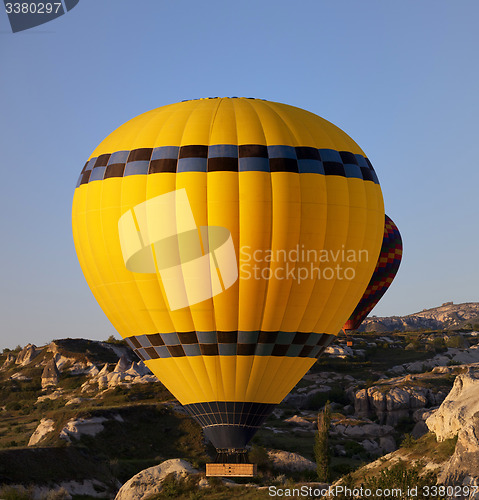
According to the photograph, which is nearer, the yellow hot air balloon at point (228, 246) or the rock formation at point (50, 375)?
the yellow hot air balloon at point (228, 246)

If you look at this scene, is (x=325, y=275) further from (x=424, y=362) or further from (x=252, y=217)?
(x=424, y=362)

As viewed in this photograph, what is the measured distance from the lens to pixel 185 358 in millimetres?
30516

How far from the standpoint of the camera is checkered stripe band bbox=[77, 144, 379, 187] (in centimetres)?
2948

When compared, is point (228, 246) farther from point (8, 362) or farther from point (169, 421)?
point (8, 362)

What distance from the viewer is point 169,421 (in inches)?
2530

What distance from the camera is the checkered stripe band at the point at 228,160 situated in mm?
29484
